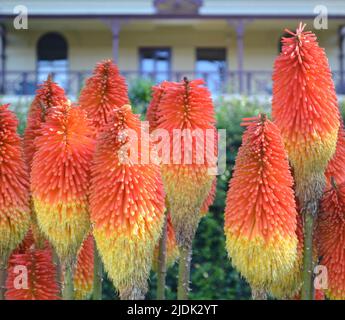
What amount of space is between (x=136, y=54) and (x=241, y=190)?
52.5 feet

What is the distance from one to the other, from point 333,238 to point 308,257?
11 cm

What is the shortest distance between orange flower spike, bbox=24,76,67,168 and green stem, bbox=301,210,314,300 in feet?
3.16

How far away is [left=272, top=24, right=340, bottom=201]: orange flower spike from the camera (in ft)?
6.22

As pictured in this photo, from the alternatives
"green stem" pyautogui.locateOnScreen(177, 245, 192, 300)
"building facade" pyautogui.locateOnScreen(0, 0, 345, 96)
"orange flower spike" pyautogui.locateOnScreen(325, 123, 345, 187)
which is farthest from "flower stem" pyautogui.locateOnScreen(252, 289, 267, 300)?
"building facade" pyautogui.locateOnScreen(0, 0, 345, 96)

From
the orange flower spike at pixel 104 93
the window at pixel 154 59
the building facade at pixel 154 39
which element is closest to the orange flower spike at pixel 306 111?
the orange flower spike at pixel 104 93

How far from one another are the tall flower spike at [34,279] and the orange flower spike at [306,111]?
0.90 meters

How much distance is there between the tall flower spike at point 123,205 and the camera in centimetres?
171

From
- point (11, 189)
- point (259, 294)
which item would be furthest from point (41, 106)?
point (259, 294)

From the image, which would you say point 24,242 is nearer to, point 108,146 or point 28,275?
point 28,275

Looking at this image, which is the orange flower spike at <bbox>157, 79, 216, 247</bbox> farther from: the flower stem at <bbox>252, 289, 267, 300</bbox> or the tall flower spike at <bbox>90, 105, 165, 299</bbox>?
the flower stem at <bbox>252, 289, 267, 300</bbox>

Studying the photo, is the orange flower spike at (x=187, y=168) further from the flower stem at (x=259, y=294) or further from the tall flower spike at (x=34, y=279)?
the tall flower spike at (x=34, y=279)

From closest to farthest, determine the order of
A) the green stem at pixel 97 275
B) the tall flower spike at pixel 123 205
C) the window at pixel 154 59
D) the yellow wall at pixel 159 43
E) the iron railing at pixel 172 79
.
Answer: the tall flower spike at pixel 123 205 → the green stem at pixel 97 275 → the iron railing at pixel 172 79 → the yellow wall at pixel 159 43 → the window at pixel 154 59
